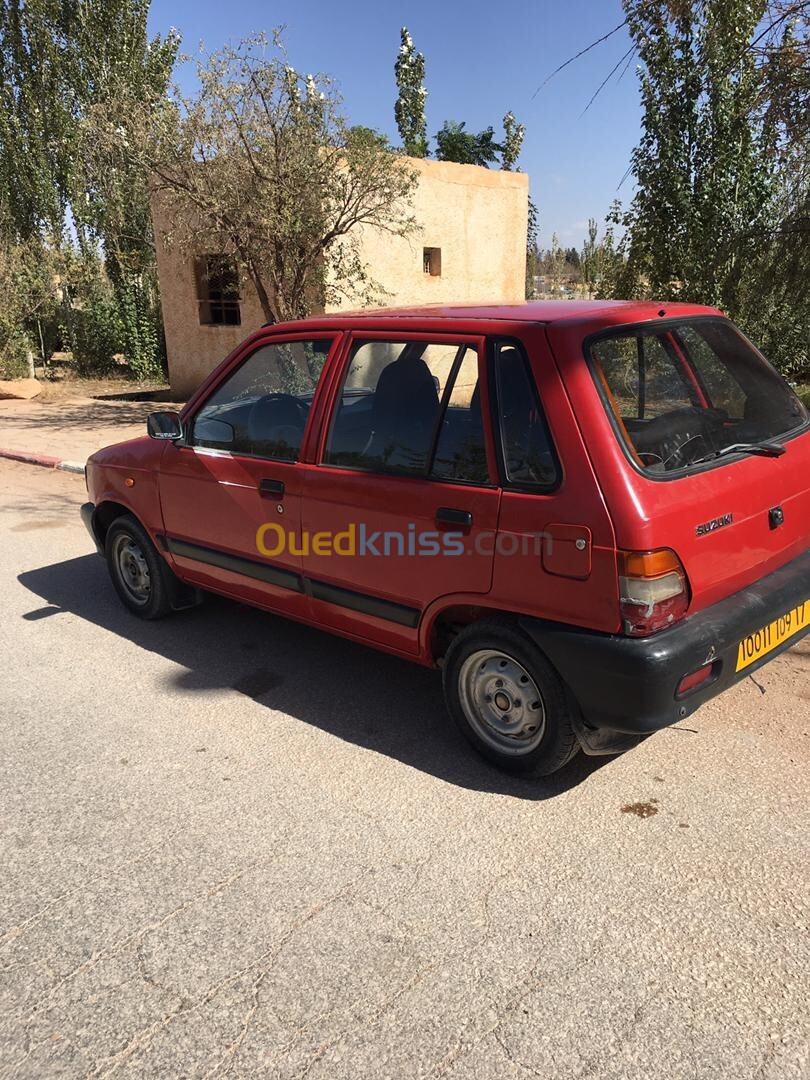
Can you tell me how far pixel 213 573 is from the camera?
170 inches

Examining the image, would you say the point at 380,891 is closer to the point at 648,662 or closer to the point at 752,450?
the point at 648,662

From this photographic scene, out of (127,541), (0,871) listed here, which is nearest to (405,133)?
(127,541)

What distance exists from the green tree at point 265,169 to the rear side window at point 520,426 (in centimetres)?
853

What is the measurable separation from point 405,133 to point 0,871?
42658 mm

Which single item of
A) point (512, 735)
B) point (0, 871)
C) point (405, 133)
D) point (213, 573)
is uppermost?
point (405, 133)

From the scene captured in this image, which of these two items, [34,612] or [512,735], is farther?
[34,612]

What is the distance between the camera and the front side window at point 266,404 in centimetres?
374

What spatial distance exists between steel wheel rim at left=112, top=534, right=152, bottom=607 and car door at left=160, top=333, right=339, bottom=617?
1.78 ft

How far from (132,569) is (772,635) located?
3674 millimetres

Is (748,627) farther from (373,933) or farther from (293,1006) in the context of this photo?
(293,1006)

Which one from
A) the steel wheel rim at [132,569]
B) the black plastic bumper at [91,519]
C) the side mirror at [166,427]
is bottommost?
the steel wheel rim at [132,569]

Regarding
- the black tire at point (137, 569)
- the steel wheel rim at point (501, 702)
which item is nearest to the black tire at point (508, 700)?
the steel wheel rim at point (501, 702)

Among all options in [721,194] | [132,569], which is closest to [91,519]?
[132,569]

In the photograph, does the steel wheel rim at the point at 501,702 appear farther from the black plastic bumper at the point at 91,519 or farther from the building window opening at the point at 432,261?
the building window opening at the point at 432,261
